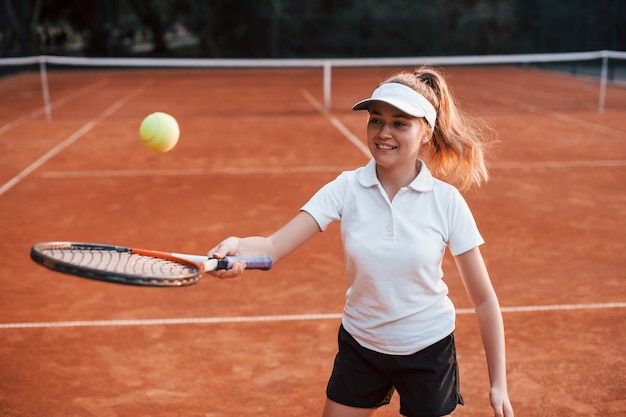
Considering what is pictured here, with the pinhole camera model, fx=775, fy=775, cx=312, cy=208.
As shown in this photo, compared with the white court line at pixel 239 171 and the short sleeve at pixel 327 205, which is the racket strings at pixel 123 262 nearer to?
the short sleeve at pixel 327 205

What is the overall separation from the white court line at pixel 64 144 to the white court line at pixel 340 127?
13.6 feet

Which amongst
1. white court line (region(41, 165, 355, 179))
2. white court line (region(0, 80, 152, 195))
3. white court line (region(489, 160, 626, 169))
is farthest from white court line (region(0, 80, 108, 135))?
white court line (region(489, 160, 626, 169))

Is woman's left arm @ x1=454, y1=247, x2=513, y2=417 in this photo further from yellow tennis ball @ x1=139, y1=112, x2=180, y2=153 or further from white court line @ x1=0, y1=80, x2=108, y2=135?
white court line @ x1=0, y1=80, x2=108, y2=135

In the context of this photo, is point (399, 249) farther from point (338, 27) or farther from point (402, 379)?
point (338, 27)

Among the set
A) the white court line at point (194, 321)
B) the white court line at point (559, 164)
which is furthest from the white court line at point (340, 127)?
the white court line at point (194, 321)

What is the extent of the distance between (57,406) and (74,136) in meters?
9.23

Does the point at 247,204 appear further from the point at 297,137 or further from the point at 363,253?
the point at 363,253

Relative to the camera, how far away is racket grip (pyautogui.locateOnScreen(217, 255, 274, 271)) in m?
2.43

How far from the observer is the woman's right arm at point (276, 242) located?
98.9 inches

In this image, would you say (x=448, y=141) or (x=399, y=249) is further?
(x=448, y=141)

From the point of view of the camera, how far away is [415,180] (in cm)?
255

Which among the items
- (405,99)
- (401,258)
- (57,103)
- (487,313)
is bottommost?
(57,103)

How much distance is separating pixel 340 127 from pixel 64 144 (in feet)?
14.9

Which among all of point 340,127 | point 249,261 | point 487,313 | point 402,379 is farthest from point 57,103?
point 487,313
